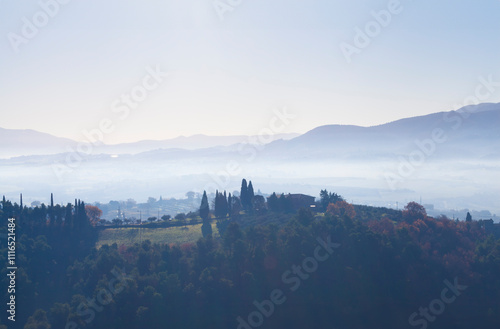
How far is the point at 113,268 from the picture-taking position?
46.2 metres

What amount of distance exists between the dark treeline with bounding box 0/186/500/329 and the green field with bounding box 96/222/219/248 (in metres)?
5.32

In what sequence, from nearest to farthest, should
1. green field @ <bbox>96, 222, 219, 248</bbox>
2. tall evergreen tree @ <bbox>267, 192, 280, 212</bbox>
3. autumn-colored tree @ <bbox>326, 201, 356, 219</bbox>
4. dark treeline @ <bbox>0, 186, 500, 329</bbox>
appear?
dark treeline @ <bbox>0, 186, 500, 329</bbox>
green field @ <bbox>96, 222, 219, 248</bbox>
autumn-colored tree @ <bbox>326, 201, 356, 219</bbox>
tall evergreen tree @ <bbox>267, 192, 280, 212</bbox>

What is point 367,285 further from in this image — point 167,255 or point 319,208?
point 319,208

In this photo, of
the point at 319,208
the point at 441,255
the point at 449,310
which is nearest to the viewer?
the point at 449,310

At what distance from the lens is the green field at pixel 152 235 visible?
5903 cm

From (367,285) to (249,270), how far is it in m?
13.1

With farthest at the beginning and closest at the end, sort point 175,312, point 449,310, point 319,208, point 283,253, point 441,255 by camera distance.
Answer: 1. point 319,208
2. point 441,255
3. point 283,253
4. point 449,310
5. point 175,312

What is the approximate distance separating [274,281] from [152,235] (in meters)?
24.4

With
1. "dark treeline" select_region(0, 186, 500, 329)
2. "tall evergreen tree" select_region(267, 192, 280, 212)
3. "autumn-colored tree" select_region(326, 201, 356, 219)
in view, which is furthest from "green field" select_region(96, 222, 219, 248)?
"autumn-colored tree" select_region(326, 201, 356, 219)

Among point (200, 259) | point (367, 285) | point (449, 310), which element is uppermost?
point (200, 259)

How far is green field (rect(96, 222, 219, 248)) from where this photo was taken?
59.0 meters

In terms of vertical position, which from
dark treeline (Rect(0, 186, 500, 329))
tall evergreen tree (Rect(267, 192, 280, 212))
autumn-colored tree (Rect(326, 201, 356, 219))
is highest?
tall evergreen tree (Rect(267, 192, 280, 212))

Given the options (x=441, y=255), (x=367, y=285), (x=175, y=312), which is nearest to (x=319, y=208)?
(x=441, y=255)

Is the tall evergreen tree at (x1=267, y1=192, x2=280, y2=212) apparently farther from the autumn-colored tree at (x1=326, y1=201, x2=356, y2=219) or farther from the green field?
the green field
